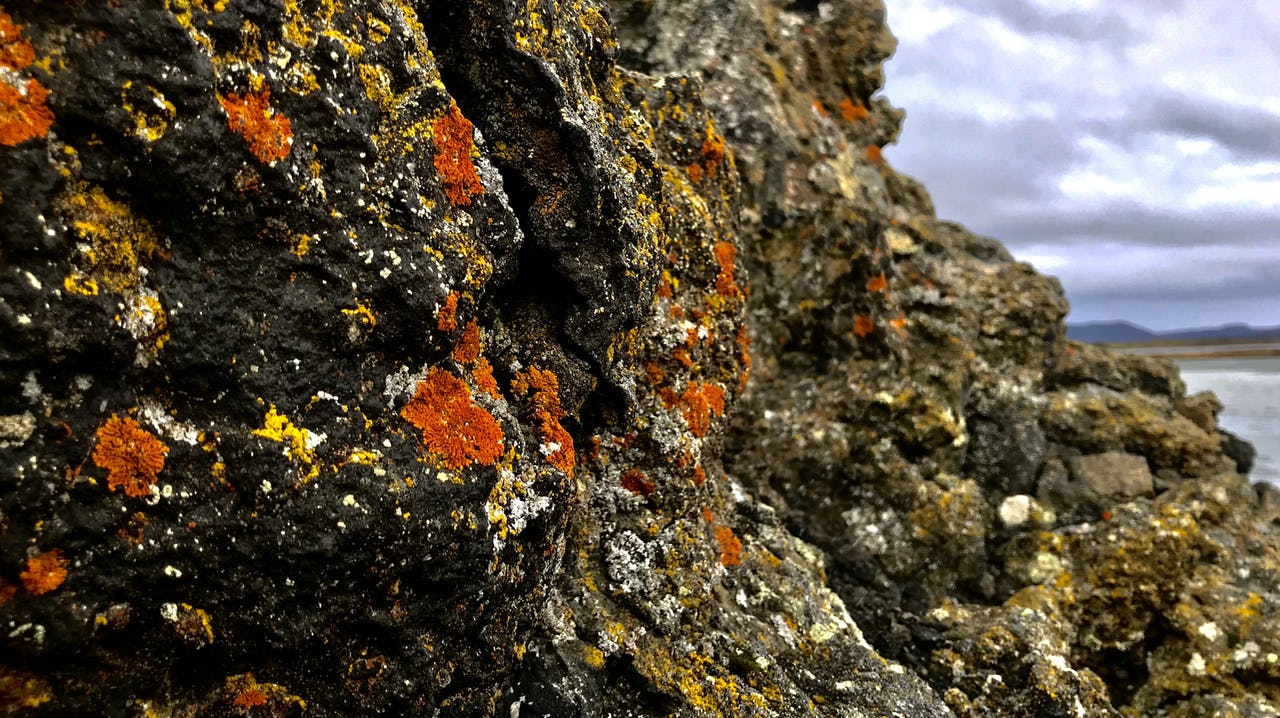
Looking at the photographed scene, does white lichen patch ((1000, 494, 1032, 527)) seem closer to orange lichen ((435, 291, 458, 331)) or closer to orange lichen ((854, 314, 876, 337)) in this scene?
orange lichen ((854, 314, 876, 337))

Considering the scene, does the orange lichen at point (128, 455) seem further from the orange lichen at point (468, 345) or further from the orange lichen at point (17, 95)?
the orange lichen at point (468, 345)

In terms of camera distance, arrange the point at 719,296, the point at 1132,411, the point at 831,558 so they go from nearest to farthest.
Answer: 1. the point at 719,296
2. the point at 831,558
3. the point at 1132,411

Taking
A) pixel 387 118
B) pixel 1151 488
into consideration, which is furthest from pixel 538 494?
pixel 1151 488

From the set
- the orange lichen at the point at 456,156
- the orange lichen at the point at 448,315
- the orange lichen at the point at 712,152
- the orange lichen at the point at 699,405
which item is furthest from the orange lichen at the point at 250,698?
the orange lichen at the point at 712,152

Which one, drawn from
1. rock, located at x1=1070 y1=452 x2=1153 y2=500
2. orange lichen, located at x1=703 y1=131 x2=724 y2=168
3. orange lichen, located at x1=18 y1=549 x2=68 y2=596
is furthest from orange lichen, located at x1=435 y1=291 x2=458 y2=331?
rock, located at x1=1070 y1=452 x2=1153 y2=500

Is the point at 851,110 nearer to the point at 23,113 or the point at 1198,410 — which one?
the point at 1198,410

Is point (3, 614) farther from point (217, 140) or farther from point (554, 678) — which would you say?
point (554, 678)
